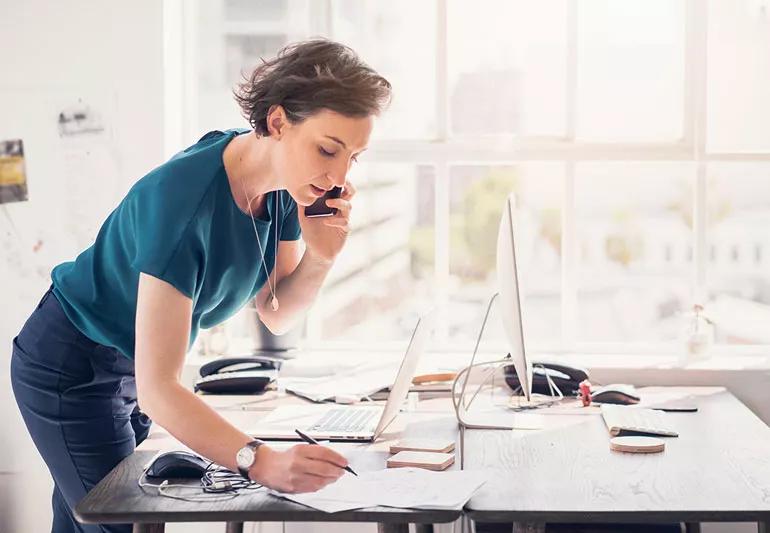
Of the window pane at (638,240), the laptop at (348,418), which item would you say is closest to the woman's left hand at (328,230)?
the laptop at (348,418)

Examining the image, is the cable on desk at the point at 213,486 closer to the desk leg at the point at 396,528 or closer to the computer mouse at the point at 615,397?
the desk leg at the point at 396,528

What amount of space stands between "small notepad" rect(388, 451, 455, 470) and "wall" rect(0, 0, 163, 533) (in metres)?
1.63

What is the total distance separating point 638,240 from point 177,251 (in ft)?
6.91

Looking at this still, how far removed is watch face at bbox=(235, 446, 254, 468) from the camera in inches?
66.4

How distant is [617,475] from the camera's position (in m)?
1.93

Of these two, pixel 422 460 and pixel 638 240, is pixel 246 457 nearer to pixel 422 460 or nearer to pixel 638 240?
pixel 422 460

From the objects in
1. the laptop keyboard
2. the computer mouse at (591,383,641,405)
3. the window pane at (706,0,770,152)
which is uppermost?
the window pane at (706,0,770,152)

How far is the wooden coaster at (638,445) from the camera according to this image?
83.7 inches

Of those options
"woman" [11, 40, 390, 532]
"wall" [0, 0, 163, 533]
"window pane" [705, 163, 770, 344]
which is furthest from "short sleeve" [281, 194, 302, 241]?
"window pane" [705, 163, 770, 344]

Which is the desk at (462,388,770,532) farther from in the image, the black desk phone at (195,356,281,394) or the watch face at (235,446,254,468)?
the black desk phone at (195,356,281,394)

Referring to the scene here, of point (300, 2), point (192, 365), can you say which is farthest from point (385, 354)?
point (300, 2)

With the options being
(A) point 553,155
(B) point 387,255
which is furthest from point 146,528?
(A) point 553,155

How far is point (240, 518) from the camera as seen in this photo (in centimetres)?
167

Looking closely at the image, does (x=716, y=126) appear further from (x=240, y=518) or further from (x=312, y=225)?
(x=240, y=518)
